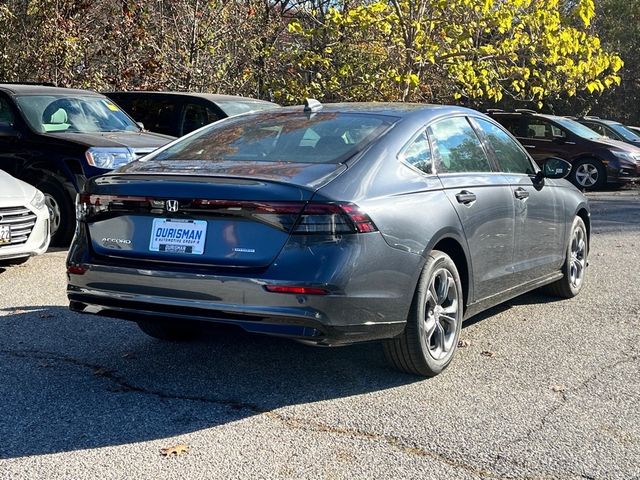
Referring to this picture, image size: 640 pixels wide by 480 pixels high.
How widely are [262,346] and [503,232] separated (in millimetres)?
1739

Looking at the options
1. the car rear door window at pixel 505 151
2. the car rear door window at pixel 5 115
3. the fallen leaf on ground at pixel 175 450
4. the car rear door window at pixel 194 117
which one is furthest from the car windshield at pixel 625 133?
the fallen leaf on ground at pixel 175 450

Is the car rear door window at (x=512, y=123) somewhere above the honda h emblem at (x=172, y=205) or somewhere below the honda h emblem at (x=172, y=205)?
below

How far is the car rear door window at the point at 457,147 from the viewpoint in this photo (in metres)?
5.46

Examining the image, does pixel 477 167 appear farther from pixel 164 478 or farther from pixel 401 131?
pixel 164 478

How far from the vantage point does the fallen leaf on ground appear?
3.89 metres

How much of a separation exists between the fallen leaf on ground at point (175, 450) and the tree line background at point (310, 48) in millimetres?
12076

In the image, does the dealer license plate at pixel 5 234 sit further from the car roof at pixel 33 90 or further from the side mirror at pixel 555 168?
the side mirror at pixel 555 168

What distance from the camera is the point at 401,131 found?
16.9ft

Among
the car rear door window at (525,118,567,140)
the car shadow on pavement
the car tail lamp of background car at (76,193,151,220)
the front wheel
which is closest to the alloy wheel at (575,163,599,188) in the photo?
the car rear door window at (525,118,567,140)

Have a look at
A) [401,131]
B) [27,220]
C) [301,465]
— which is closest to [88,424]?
[301,465]

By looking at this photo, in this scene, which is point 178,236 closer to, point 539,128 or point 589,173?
point 539,128

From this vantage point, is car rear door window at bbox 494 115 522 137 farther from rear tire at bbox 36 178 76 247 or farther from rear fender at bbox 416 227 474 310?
rear fender at bbox 416 227 474 310

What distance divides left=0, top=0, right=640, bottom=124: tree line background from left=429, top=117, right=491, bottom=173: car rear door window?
954 centimetres

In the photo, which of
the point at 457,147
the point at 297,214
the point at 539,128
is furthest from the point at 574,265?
the point at 539,128
